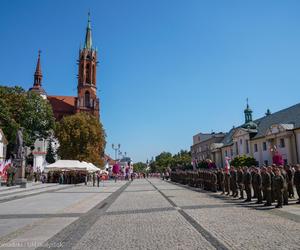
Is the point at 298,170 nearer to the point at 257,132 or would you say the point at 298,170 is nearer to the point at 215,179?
the point at 215,179

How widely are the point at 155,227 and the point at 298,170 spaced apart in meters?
9.21

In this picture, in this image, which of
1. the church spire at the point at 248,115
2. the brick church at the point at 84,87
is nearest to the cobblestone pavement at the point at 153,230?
the church spire at the point at 248,115

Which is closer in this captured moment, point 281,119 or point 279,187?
point 279,187

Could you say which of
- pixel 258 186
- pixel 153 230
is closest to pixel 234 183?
pixel 258 186

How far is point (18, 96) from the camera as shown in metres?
59.8

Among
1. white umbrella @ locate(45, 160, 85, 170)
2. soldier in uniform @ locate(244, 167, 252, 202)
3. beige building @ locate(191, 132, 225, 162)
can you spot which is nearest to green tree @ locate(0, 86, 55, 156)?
white umbrella @ locate(45, 160, 85, 170)

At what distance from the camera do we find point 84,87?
97000 mm

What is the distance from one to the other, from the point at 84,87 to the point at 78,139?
43487mm

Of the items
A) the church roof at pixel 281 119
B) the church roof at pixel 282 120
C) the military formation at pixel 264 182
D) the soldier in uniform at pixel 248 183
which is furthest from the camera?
the church roof at pixel 281 119

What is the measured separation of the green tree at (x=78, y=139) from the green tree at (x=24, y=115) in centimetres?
772

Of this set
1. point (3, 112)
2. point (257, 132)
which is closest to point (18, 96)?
point (3, 112)

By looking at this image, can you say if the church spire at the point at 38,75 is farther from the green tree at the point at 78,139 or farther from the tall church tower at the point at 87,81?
the green tree at the point at 78,139

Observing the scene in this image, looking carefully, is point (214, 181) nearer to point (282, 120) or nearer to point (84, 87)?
point (282, 120)

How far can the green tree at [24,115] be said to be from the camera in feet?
182
